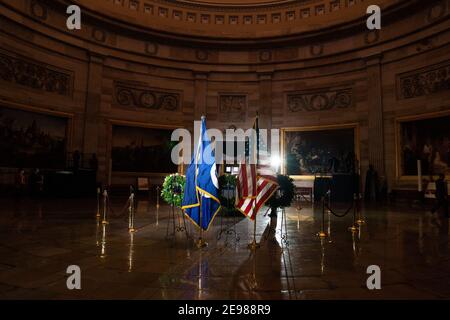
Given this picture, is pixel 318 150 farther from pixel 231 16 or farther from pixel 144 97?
pixel 144 97

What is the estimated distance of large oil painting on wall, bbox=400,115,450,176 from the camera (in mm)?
17000

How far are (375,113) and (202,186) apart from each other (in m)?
17.4

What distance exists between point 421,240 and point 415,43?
630 inches

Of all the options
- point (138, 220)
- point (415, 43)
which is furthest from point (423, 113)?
point (138, 220)

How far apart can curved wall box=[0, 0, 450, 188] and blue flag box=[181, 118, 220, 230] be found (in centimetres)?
1518

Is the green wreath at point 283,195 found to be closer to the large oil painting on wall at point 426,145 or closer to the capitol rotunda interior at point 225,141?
the capitol rotunda interior at point 225,141

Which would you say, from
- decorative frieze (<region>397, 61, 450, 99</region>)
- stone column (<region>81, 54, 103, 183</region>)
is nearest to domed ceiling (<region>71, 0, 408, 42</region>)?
stone column (<region>81, 54, 103, 183</region>)

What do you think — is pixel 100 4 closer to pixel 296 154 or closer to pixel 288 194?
pixel 296 154

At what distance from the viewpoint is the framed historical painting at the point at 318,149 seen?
814 inches

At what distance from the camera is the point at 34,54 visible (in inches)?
713

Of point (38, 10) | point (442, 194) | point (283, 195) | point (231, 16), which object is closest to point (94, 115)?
point (38, 10)

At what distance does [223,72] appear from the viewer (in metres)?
23.9

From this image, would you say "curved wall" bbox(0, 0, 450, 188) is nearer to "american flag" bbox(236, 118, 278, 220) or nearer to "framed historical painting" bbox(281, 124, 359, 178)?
"framed historical painting" bbox(281, 124, 359, 178)

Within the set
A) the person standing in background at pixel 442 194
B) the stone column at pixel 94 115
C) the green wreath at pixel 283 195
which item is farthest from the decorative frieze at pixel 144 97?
the person standing in background at pixel 442 194
